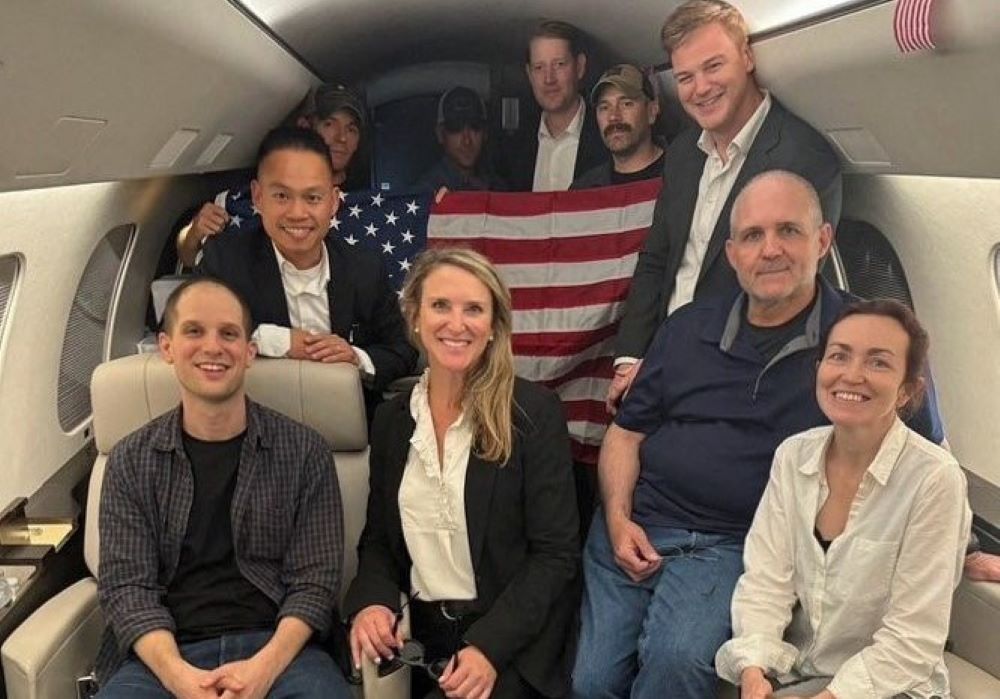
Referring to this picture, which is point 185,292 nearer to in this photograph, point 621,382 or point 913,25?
point 621,382

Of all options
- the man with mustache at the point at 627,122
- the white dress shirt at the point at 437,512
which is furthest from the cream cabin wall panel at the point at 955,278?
the white dress shirt at the point at 437,512

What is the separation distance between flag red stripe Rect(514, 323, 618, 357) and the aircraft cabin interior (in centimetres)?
59

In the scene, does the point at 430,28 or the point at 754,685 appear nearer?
the point at 754,685

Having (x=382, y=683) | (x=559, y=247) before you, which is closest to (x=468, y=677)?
(x=382, y=683)

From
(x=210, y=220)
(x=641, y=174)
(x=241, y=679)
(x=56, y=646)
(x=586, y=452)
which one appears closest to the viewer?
(x=241, y=679)

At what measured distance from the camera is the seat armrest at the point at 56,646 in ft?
7.37

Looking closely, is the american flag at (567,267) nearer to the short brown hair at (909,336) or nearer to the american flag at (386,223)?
the american flag at (386,223)

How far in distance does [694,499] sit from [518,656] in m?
0.61

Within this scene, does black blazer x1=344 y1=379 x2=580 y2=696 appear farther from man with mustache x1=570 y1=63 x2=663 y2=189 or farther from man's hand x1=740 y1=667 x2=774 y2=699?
man with mustache x1=570 y1=63 x2=663 y2=189

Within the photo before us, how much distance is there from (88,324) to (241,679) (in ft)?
5.75

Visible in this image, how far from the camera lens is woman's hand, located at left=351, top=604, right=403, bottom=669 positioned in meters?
2.26

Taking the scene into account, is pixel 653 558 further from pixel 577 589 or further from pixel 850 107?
pixel 850 107

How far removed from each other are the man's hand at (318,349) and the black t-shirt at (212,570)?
42 centimetres

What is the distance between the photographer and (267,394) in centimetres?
265
